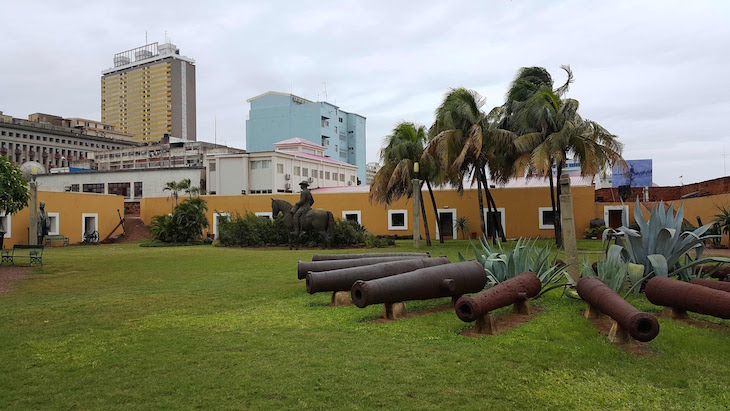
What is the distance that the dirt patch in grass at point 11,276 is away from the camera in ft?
37.6

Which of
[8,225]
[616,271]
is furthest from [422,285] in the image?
[8,225]

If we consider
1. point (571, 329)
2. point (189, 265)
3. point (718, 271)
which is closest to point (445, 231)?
point (189, 265)

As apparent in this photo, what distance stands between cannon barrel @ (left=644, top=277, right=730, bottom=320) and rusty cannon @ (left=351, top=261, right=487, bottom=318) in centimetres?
213

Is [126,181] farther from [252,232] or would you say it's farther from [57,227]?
[252,232]

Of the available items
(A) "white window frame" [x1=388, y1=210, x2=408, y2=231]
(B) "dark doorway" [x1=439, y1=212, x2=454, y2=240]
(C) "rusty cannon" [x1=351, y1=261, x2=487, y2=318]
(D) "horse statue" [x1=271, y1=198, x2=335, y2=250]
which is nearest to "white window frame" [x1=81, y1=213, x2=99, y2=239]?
(D) "horse statue" [x1=271, y1=198, x2=335, y2=250]

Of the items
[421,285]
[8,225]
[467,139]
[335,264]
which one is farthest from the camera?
[8,225]

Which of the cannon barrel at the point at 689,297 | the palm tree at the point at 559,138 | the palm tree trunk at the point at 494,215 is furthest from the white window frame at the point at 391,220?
the cannon barrel at the point at 689,297

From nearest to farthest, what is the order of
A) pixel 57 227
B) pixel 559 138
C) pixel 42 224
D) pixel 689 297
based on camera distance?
pixel 689 297 < pixel 559 138 < pixel 42 224 < pixel 57 227

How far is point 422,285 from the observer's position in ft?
23.4

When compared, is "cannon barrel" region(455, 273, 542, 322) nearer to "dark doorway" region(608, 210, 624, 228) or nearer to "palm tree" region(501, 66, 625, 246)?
"palm tree" region(501, 66, 625, 246)

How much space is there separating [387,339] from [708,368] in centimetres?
301

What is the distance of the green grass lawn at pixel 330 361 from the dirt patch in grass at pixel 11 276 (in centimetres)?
339

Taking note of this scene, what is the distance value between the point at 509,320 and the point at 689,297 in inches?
76.9

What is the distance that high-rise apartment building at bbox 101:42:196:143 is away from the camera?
368 feet
